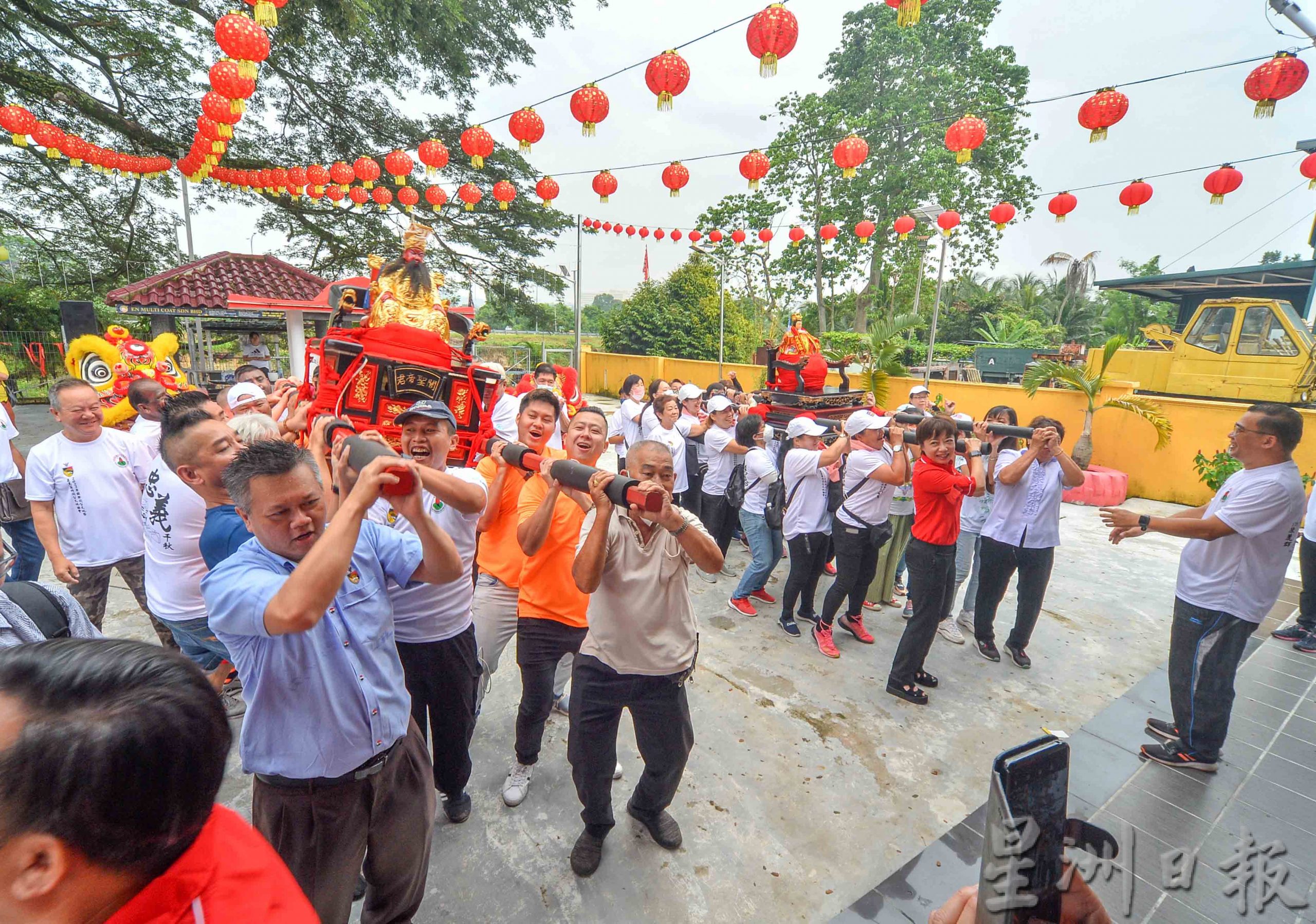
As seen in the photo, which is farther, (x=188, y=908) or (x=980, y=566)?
(x=980, y=566)

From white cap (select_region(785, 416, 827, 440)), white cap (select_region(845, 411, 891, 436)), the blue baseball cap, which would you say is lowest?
white cap (select_region(785, 416, 827, 440))

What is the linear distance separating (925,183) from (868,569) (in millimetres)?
17702

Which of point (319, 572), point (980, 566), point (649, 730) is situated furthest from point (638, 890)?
point (980, 566)

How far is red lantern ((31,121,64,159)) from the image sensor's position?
790cm

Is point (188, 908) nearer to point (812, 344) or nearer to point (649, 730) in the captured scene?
point (649, 730)

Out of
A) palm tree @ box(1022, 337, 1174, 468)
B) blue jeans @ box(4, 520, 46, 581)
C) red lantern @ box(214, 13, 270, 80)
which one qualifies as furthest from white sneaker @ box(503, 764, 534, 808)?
palm tree @ box(1022, 337, 1174, 468)

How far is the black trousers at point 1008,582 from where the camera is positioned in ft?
13.0

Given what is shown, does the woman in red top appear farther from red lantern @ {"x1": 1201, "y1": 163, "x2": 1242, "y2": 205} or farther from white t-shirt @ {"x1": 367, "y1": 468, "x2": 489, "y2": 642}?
red lantern @ {"x1": 1201, "y1": 163, "x2": 1242, "y2": 205}

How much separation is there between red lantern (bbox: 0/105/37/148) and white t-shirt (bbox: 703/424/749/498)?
9.90 meters

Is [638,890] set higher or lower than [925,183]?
lower

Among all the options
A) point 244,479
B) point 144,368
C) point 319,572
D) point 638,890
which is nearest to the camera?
point 319,572

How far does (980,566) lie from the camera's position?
166 inches

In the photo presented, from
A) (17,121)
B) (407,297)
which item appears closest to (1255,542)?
(407,297)

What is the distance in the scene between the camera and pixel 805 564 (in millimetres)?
4367
